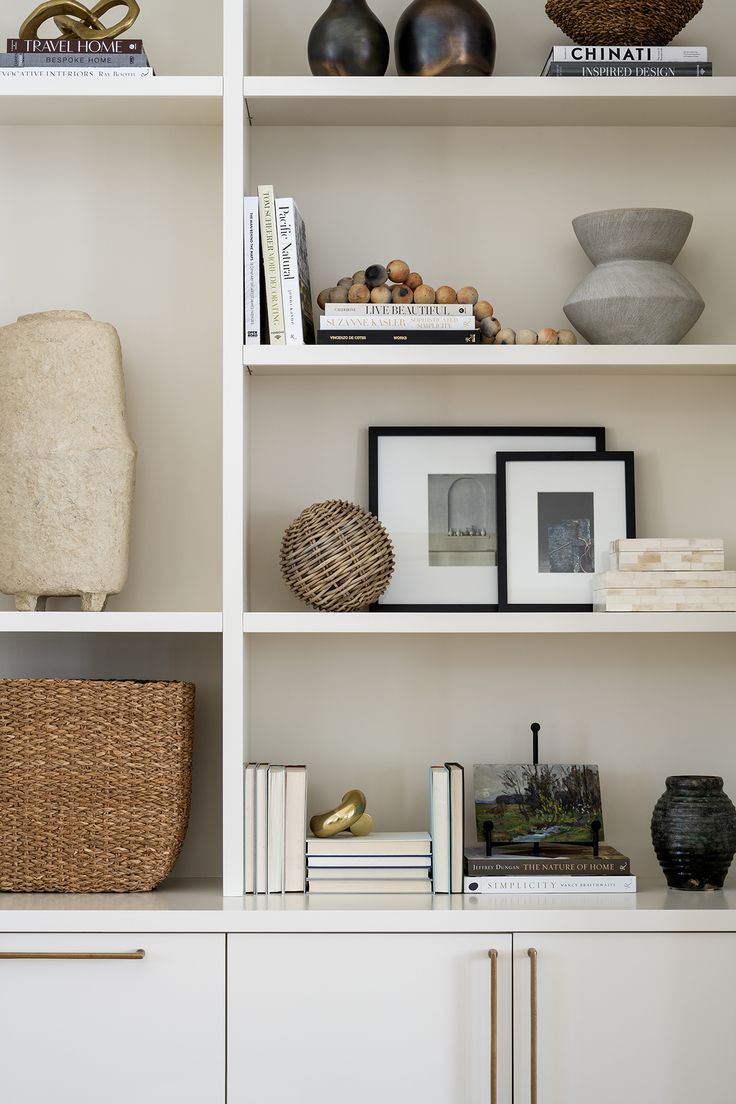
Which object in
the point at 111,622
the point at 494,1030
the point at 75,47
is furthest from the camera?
the point at 75,47

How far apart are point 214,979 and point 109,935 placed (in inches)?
7.0

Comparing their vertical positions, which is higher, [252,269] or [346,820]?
[252,269]

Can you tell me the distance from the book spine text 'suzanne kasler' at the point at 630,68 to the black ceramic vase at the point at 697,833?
4.07ft

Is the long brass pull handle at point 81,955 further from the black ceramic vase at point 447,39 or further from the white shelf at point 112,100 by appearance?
the black ceramic vase at point 447,39

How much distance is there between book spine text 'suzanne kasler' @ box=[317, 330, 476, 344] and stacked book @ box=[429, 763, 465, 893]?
2.44 feet

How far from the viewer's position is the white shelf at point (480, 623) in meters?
1.84

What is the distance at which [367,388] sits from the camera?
213 cm

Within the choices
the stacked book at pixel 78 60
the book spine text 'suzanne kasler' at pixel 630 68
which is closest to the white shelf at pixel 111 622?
the stacked book at pixel 78 60

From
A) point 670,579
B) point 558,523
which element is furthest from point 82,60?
point 670,579

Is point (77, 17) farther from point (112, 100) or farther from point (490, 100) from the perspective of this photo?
point (490, 100)

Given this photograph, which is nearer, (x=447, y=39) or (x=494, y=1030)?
(x=494, y=1030)

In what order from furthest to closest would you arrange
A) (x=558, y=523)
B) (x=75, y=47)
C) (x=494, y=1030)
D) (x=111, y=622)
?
1. (x=558, y=523)
2. (x=75, y=47)
3. (x=111, y=622)
4. (x=494, y=1030)

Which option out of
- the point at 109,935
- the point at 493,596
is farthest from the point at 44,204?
the point at 109,935

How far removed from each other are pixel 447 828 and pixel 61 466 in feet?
2.98
